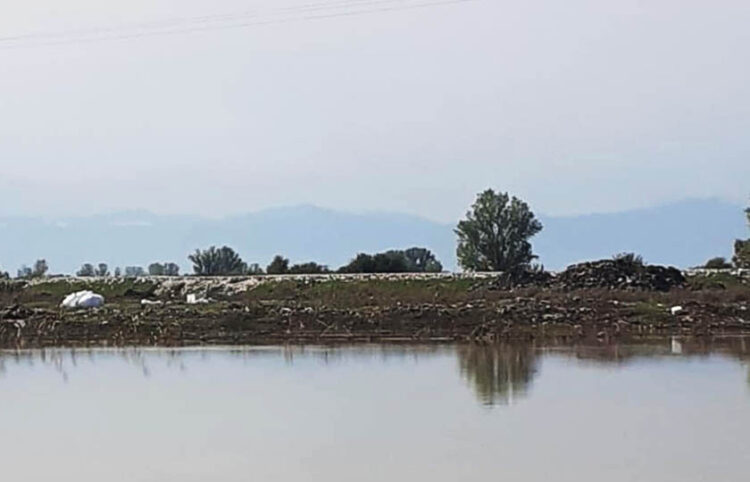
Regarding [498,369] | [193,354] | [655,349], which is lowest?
[498,369]

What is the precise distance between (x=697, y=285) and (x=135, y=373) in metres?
18.6

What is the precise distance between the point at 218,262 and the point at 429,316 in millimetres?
32316

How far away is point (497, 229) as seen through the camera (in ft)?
167

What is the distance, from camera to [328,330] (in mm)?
27047

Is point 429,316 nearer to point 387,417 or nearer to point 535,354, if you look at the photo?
point 535,354

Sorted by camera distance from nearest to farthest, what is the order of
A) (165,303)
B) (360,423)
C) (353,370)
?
1. (360,423)
2. (353,370)
3. (165,303)

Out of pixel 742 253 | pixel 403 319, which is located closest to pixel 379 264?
pixel 742 253

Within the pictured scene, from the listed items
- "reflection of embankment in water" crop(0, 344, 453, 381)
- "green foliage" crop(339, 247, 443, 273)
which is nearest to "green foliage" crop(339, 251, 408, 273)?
"green foliage" crop(339, 247, 443, 273)

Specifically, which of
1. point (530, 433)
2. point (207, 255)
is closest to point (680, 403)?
point (530, 433)

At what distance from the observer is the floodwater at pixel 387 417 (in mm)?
10320

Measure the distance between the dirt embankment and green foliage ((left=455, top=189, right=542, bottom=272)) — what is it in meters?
16.9

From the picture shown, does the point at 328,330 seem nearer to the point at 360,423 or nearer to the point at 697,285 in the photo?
the point at 697,285

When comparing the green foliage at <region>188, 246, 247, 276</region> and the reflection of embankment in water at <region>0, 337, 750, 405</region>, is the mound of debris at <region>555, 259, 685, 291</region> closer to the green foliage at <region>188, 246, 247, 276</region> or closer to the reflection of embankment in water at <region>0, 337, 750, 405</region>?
the reflection of embankment in water at <region>0, 337, 750, 405</region>

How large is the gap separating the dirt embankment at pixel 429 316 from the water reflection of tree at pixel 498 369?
2.68 metres
